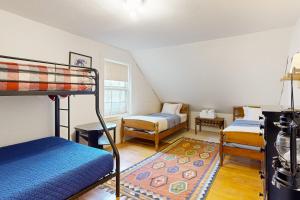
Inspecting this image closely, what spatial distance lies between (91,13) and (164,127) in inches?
101

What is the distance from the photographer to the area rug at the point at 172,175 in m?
2.08

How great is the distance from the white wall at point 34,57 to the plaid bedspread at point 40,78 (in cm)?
93

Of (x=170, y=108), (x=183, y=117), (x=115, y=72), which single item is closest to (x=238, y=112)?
(x=183, y=117)

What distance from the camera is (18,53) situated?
7.50ft

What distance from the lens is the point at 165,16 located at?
2234mm

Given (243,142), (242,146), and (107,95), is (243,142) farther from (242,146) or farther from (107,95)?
(107,95)

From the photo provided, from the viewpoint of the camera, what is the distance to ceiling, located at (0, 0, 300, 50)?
1.94 metres

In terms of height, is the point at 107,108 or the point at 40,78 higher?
the point at 40,78

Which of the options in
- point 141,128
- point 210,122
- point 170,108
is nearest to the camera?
point 141,128

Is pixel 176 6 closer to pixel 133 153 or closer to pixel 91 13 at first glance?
pixel 91 13

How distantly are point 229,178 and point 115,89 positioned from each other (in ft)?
9.16

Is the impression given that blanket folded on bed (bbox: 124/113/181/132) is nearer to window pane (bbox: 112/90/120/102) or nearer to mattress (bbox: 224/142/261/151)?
window pane (bbox: 112/90/120/102)

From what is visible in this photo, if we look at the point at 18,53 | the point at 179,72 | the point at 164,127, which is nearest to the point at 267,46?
the point at 179,72

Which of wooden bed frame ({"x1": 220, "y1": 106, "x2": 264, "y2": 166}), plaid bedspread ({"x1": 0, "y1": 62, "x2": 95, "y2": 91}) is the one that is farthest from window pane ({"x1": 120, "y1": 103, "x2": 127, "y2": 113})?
wooden bed frame ({"x1": 220, "y1": 106, "x2": 264, "y2": 166})
